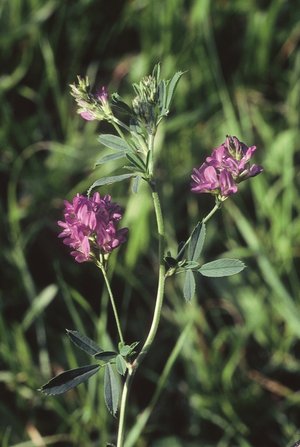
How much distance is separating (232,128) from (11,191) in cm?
65

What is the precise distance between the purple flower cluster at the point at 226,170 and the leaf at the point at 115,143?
104mm

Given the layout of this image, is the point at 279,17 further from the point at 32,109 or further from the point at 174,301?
the point at 174,301

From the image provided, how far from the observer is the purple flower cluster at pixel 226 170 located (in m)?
0.88

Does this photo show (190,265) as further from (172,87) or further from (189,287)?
(172,87)

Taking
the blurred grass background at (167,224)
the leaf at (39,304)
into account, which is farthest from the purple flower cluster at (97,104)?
the leaf at (39,304)

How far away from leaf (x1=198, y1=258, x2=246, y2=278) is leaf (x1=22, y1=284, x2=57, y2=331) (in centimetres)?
92

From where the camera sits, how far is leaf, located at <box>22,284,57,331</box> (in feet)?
5.83

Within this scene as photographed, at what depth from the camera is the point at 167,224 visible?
2.01 m

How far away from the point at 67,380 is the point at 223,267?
0.75 feet

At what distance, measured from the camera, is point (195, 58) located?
2.30 meters

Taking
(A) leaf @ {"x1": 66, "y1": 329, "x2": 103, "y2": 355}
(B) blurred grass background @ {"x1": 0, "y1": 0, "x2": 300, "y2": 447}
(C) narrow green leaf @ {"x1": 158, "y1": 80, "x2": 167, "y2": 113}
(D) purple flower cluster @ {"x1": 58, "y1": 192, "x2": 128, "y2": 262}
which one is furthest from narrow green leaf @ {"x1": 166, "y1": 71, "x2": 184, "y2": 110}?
(B) blurred grass background @ {"x1": 0, "y1": 0, "x2": 300, "y2": 447}

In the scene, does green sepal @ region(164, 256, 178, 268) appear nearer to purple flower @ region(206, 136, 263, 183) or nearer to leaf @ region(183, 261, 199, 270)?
leaf @ region(183, 261, 199, 270)

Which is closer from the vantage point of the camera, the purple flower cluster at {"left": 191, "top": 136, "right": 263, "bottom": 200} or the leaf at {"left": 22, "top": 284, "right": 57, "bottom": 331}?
the purple flower cluster at {"left": 191, "top": 136, "right": 263, "bottom": 200}

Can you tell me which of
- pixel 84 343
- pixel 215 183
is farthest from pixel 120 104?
pixel 84 343
